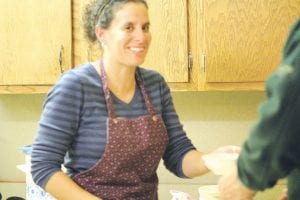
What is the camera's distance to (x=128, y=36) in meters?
1.34

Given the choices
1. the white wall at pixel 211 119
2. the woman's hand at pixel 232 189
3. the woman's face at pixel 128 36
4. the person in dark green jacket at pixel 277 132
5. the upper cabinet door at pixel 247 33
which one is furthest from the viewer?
the white wall at pixel 211 119

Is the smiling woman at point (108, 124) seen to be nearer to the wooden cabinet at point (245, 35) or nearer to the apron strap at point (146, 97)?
the apron strap at point (146, 97)

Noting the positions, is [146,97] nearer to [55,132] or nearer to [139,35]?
[139,35]

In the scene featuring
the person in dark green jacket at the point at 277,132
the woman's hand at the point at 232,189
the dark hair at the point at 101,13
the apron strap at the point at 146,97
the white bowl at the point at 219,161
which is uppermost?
the dark hair at the point at 101,13

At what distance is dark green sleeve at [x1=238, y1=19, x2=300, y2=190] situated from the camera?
0.60m

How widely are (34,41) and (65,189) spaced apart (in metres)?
0.85

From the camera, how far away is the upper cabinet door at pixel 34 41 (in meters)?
1.87

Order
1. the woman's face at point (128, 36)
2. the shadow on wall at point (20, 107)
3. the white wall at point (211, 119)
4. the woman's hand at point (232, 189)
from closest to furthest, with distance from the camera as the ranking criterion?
the woman's hand at point (232, 189), the woman's face at point (128, 36), the white wall at point (211, 119), the shadow on wall at point (20, 107)

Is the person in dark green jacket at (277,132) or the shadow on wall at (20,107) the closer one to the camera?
the person in dark green jacket at (277,132)

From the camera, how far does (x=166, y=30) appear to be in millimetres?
1828

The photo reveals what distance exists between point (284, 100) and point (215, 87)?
124 cm

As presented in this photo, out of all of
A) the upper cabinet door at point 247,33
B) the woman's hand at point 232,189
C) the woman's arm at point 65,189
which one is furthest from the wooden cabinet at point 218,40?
the woman's hand at point 232,189

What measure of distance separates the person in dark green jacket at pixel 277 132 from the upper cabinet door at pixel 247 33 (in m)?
1.12

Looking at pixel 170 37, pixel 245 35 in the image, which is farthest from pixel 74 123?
pixel 245 35
